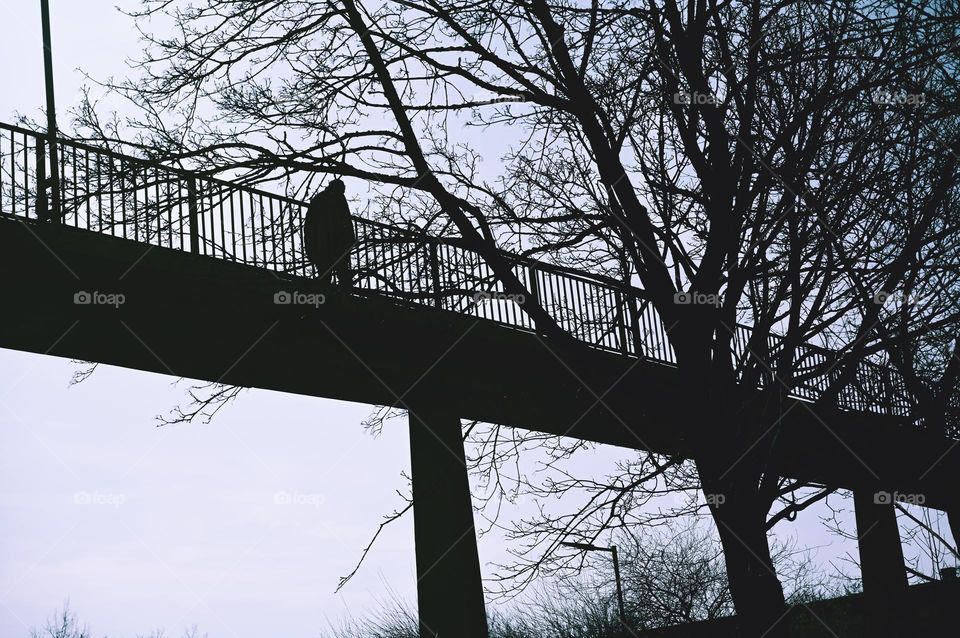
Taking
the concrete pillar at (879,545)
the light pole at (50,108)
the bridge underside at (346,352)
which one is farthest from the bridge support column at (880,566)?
the light pole at (50,108)

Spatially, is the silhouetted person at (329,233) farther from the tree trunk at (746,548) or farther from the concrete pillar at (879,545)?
the concrete pillar at (879,545)

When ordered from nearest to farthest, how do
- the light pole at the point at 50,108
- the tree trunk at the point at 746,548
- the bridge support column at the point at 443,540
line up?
1. the tree trunk at the point at 746,548
2. the light pole at the point at 50,108
3. the bridge support column at the point at 443,540

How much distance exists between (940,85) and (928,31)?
1082mm

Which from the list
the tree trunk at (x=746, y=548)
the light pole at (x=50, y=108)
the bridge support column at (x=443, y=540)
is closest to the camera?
the tree trunk at (x=746, y=548)

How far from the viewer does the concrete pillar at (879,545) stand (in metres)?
14.3

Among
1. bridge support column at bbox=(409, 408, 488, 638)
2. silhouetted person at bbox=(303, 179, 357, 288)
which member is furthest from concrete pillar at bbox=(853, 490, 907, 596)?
silhouetted person at bbox=(303, 179, 357, 288)

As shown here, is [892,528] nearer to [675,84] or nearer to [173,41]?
[675,84]

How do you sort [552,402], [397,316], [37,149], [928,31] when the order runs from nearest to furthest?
1. [928,31]
2. [37,149]
3. [397,316]
4. [552,402]

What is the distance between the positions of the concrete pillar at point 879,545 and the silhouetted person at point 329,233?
923 centimetres

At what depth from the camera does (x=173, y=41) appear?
304 inches

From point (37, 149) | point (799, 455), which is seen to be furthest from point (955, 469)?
point (37, 149)

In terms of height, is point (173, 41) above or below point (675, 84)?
above

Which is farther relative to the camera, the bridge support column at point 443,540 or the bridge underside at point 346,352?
the bridge support column at point 443,540

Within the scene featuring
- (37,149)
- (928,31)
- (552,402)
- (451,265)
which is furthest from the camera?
(552,402)
